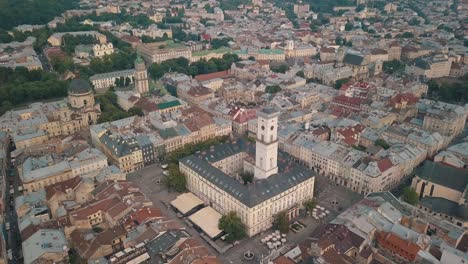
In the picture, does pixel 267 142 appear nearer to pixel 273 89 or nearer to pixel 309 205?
pixel 309 205

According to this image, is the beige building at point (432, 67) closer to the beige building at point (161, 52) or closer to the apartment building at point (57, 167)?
the beige building at point (161, 52)

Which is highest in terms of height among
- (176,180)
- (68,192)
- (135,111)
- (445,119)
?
(445,119)

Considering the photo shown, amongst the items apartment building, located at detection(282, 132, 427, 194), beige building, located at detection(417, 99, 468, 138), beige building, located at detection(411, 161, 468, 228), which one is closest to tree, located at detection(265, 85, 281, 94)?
apartment building, located at detection(282, 132, 427, 194)

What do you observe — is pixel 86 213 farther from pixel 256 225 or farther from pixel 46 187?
pixel 256 225

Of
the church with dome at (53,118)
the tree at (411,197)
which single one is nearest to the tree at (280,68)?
the church with dome at (53,118)

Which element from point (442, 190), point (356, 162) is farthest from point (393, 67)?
point (442, 190)

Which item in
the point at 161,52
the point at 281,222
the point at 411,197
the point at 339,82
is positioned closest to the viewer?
the point at 281,222
